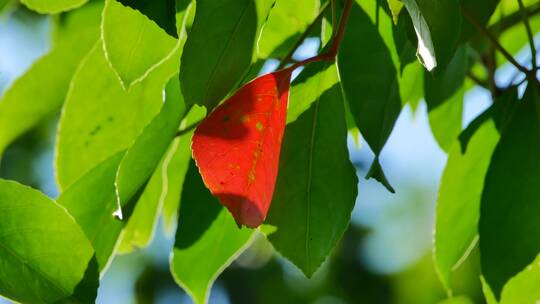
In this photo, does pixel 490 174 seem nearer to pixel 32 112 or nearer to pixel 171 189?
pixel 171 189

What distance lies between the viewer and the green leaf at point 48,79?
165 centimetres

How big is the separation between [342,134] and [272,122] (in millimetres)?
149

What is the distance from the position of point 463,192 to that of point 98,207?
428 millimetres

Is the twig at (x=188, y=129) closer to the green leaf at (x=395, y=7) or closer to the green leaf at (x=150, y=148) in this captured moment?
the green leaf at (x=150, y=148)

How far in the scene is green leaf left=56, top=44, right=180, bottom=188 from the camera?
143 cm

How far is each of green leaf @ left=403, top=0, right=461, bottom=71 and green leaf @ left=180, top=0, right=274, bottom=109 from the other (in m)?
0.17


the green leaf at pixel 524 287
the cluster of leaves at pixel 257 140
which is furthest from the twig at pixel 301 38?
the green leaf at pixel 524 287

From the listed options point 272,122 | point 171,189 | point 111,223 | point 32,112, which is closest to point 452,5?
point 272,122

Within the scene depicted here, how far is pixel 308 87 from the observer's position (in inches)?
48.9

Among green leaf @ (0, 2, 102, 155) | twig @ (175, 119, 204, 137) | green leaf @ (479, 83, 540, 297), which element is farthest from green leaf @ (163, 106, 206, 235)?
green leaf @ (479, 83, 540, 297)

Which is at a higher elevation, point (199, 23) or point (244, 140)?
point (199, 23)

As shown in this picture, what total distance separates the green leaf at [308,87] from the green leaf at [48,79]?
477 mm

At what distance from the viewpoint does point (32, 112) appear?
1667 millimetres

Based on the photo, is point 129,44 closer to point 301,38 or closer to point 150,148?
point 150,148
